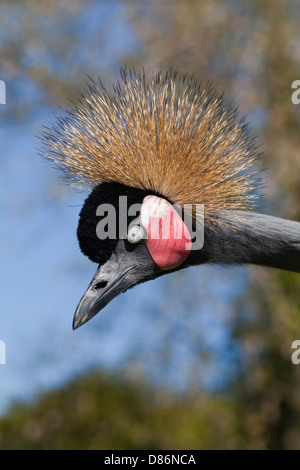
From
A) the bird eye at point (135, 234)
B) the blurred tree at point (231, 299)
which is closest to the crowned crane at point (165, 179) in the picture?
the bird eye at point (135, 234)

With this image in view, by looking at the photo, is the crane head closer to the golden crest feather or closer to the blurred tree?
the golden crest feather

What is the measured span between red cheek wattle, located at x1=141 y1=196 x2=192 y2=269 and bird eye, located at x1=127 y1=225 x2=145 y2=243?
0.07ft

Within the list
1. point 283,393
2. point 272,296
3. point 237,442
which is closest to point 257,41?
point 272,296

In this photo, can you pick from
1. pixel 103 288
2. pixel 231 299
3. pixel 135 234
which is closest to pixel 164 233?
pixel 135 234

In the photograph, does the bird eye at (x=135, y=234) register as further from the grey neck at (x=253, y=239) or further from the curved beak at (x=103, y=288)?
the grey neck at (x=253, y=239)

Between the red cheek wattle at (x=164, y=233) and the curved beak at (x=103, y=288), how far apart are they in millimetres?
96

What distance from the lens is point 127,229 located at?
5.27 feet

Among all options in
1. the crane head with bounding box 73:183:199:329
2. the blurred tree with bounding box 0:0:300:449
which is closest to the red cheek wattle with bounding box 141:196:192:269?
the crane head with bounding box 73:183:199:329

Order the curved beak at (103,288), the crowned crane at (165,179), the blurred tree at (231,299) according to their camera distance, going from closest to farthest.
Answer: the curved beak at (103,288) → the crowned crane at (165,179) → the blurred tree at (231,299)

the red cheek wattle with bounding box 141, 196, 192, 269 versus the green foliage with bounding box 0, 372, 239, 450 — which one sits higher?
the red cheek wattle with bounding box 141, 196, 192, 269

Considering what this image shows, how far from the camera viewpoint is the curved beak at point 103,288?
1529mm

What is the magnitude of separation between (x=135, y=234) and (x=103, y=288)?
0.57 ft

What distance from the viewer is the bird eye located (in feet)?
5.26
